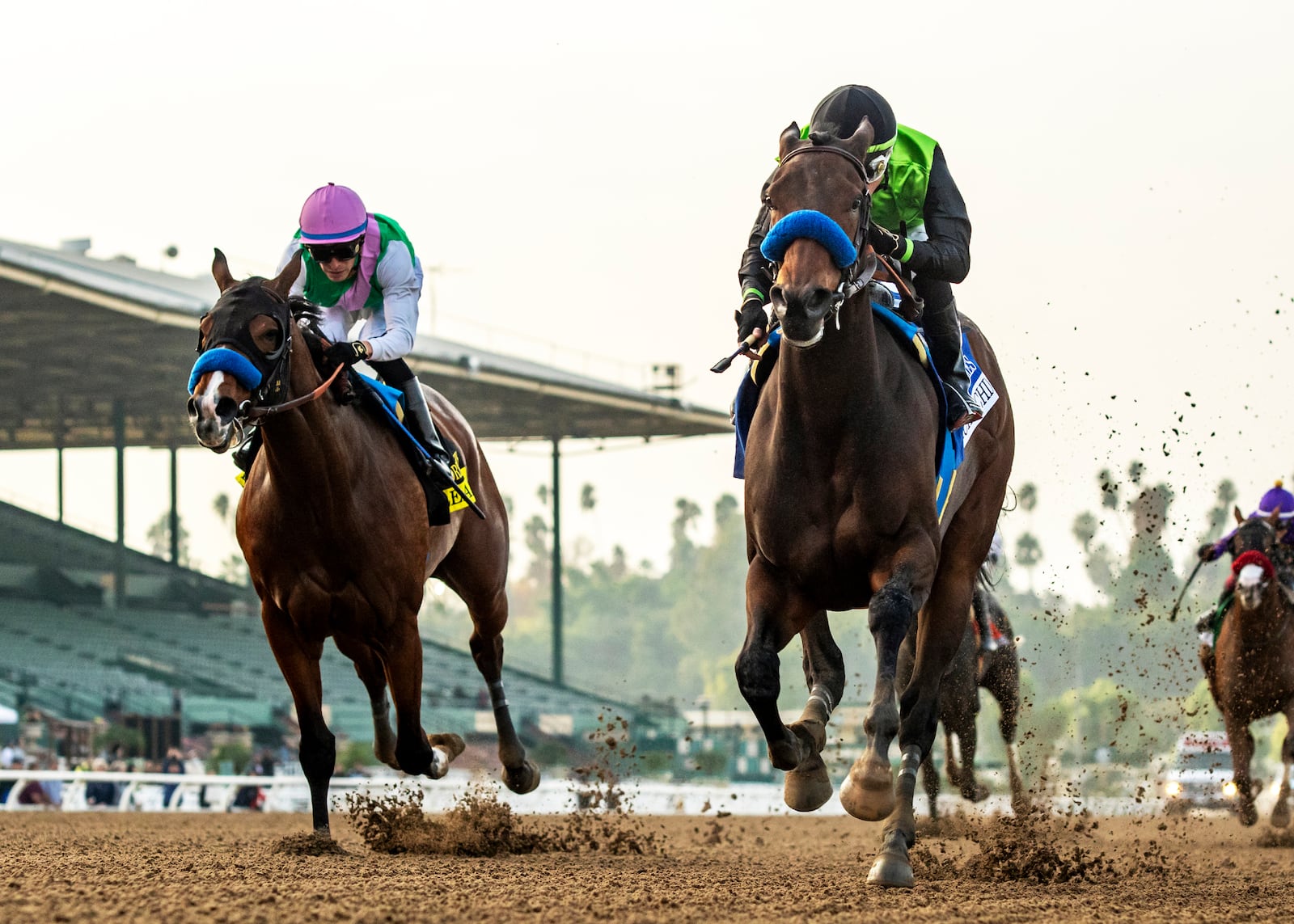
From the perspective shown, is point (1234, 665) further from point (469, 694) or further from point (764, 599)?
point (469, 694)

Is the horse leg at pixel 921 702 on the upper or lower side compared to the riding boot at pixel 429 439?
lower

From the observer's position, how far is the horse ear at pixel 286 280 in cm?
675

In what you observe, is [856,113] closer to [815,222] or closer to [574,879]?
[815,222]

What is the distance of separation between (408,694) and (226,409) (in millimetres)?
1707

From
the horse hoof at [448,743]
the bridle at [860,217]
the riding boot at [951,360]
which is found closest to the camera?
the bridle at [860,217]

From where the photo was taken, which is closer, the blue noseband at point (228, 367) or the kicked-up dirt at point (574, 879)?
the kicked-up dirt at point (574, 879)

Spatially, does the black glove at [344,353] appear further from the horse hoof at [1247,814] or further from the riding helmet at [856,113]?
the horse hoof at [1247,814]

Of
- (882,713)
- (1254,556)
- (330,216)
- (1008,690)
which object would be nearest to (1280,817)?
(1254,556)

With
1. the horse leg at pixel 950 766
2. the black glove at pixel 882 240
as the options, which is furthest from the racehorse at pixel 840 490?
the horse leg at pixel 950 766

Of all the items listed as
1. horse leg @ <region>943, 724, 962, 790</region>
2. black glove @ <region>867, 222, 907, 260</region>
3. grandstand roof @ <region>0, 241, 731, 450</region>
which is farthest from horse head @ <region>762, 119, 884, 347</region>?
grandstand roof @ <region>0, 241, 731, 450</region>

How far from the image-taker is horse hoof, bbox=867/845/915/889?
19.2 ft

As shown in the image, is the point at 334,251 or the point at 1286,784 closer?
the point at 334,251

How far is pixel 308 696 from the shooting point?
728 centimetres

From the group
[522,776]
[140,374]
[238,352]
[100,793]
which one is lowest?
[100,793]
